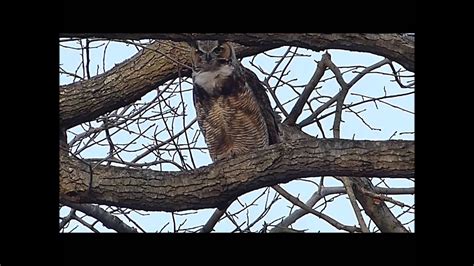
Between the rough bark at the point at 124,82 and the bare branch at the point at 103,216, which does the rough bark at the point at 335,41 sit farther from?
the bare branch at the point at 103,216

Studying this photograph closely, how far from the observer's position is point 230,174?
8.23ft

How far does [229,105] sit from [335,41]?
0.41 meters

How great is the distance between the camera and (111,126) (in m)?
2.86

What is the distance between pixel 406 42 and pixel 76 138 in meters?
1.07

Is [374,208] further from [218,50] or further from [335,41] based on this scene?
[218,50]

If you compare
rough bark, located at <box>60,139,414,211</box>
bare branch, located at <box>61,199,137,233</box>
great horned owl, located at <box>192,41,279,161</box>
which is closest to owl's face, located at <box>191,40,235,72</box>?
great horned owl, located at <box>192,41,279,161</box>

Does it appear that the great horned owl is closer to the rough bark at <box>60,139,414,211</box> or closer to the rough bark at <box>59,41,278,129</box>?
the rough bark at <box>59,41,278,129</box>

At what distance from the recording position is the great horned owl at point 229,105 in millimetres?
2711

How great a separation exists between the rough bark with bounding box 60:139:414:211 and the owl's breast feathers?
0.22 metres

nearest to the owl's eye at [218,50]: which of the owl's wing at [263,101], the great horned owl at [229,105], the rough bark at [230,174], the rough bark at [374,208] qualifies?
the great horned owl at [229,105]

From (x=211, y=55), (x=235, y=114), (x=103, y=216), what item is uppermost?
(x=211, y=55)

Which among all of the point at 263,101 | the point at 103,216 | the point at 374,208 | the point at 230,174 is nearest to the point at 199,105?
the point at 263,101

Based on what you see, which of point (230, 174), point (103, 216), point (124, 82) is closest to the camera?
point (230, 174)
